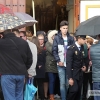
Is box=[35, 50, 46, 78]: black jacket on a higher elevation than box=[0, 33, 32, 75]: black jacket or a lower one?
lower

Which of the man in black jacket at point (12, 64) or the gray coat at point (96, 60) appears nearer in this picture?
the man in black jacket at point (12, 64)

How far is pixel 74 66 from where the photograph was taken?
8812 millimetres

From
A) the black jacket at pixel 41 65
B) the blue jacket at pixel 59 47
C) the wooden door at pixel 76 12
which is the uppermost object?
the wooden door at pixel 76 12

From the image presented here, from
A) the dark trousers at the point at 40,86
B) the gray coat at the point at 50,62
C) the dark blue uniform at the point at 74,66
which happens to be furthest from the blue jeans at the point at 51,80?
the dark blue uniform at the point at 74,66

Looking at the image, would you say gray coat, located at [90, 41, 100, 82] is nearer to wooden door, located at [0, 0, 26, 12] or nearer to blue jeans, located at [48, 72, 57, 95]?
blue jeans, located at [48, 72, 57, 95]

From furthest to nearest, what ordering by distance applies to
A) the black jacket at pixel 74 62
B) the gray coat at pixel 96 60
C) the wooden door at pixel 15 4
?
the wooden door at pixel 15 4, the black jacket at pixel 74 62, the gray coat at pixel 96 60

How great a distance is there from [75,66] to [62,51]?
79cm

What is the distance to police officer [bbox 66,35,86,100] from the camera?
28.6ft

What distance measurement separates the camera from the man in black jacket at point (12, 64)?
7.21m

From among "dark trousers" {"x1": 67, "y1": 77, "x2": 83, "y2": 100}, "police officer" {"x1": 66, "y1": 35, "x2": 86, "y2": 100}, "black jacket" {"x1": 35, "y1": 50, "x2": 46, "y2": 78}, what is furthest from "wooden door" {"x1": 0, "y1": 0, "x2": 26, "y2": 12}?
"dark trousers" {"x1": 67, "y1": 77, "x2": 83, "y2": 100}

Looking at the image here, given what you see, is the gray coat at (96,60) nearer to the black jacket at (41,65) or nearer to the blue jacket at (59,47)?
the blue jacket at (59,47)

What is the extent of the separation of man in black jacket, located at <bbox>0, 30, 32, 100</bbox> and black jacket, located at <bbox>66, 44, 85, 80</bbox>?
5.10 feet

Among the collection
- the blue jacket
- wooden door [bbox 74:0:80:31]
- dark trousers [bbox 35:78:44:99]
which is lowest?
dark trousers [bbox 35:78:44:99]

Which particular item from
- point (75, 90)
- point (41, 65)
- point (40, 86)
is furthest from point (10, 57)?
point (40, 86)
